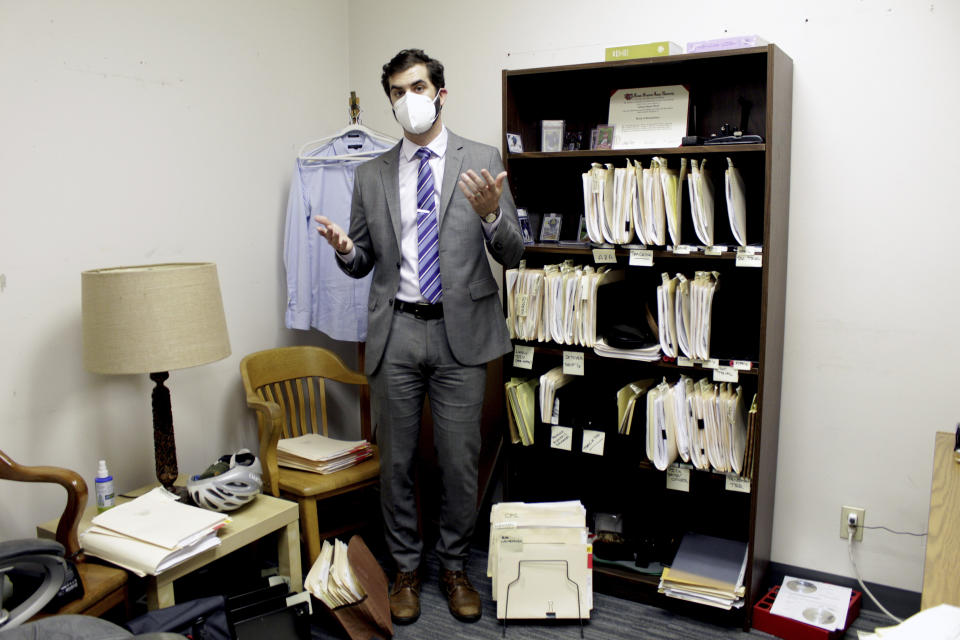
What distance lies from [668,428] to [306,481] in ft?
4.09

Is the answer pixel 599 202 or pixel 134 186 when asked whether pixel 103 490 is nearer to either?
pixel 134 186

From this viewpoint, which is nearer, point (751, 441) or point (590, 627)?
point (751, 441)

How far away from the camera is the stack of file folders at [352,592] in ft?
7.23

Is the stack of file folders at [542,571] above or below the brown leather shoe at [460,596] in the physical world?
above

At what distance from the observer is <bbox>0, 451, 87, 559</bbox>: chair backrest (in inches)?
73.4

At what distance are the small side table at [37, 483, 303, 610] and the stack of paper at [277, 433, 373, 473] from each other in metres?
0.22

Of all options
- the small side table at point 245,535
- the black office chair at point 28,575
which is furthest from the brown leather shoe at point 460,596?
the black office chair at point 28,575

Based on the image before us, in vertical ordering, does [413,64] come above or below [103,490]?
above

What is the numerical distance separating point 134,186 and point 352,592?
1.51 meters

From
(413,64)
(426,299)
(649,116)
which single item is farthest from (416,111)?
(649,116)

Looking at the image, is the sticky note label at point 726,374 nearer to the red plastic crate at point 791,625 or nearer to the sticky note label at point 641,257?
the sticky note label at point 641,257

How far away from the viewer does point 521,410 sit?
2627 mm

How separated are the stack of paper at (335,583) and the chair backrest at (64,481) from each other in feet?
2.28

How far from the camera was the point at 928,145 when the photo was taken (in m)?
2.23
